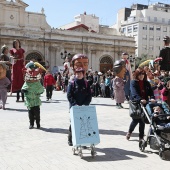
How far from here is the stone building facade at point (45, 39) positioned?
39025 mm

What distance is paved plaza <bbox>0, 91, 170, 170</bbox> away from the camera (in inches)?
209

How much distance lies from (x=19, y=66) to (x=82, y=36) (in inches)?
1228

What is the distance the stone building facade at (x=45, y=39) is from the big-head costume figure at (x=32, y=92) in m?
29.9

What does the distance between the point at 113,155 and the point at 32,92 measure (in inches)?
132

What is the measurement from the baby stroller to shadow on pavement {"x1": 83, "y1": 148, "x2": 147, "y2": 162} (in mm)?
276

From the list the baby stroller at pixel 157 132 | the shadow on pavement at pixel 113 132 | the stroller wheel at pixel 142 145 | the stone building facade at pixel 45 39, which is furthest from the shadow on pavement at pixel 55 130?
the stone building facade at pixel 45 39

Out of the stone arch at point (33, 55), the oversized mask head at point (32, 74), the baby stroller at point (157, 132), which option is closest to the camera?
the baby stroller at point (157, 132)

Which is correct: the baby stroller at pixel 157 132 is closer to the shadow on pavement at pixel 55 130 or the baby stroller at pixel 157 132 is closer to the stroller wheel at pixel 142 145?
the stroller wheel at pixel 142 145

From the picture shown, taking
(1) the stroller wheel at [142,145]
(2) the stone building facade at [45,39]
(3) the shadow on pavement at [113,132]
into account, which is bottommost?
(3) the shadow on pavement at [113,132]

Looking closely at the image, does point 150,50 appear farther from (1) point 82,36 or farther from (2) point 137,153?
(2) point 137,153

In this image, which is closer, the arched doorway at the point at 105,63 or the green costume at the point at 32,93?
the green costume at the point at 32,93

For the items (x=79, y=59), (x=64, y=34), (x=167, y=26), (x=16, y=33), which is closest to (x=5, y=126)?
(x=79, y=59)

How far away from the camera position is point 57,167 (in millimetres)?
5207

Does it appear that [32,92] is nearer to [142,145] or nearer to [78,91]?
[78,91]
